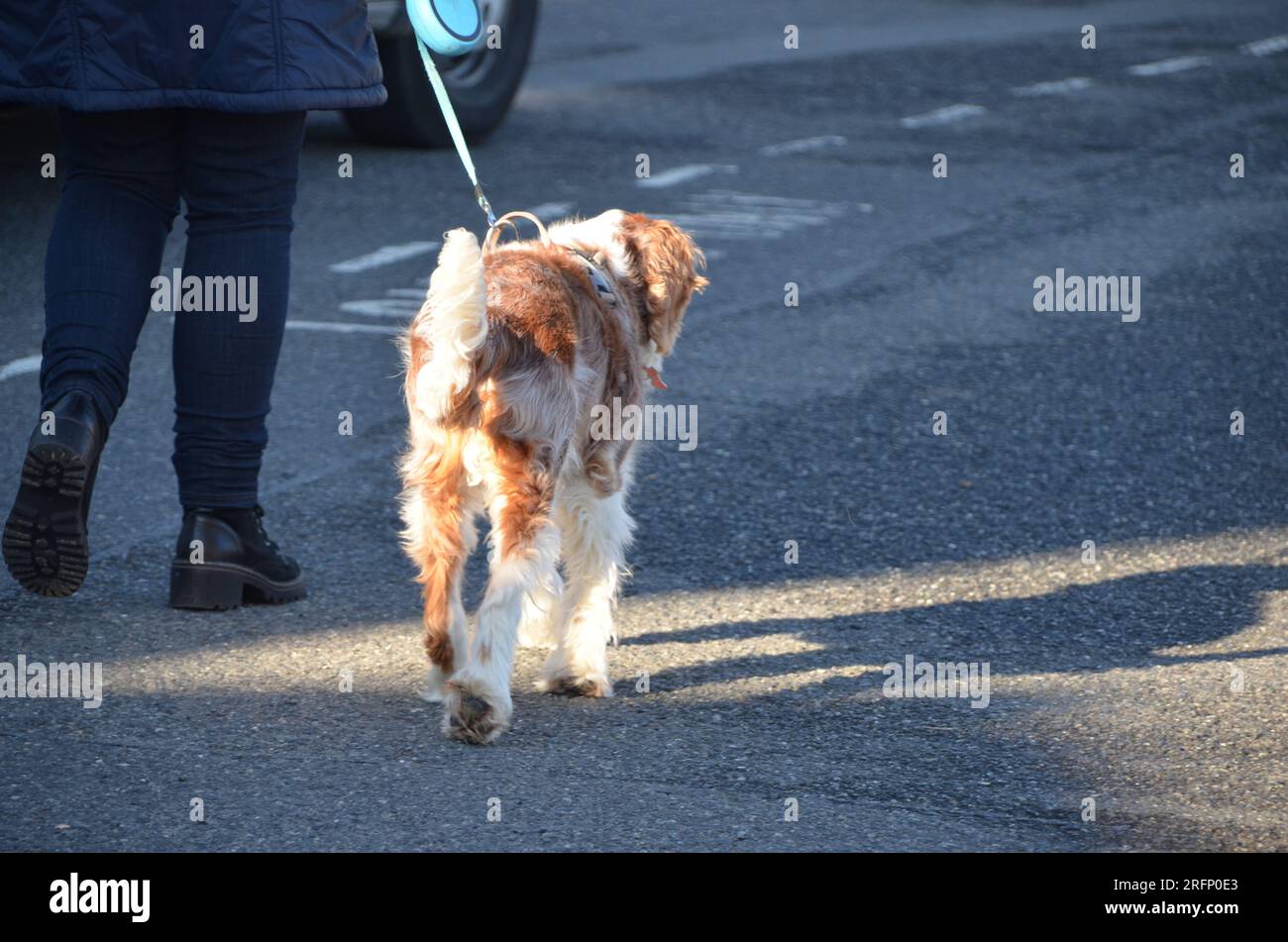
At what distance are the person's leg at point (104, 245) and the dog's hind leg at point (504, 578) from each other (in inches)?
38.0

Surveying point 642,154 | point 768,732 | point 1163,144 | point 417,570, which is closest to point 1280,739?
point 768,732

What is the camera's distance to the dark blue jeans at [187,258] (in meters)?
3.93

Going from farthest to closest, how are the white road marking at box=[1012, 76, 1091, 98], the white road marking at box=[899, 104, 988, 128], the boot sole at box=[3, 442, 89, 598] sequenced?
the white road marking at box=[1012, 76, 1091, 98] < the white road marking at box=[899, 104, 988, 128] < the boot sole at box=[3, 442, 89, 598]

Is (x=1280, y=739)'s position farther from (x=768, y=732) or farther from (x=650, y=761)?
(x=650, y=761)

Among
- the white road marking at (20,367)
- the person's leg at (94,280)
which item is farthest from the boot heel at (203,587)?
the white road marking at (20,367)

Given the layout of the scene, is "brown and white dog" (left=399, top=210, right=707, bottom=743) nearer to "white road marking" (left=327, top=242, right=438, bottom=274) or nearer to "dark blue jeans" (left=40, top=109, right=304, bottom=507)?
"dark blue jeans" (left=40, top=109, right=304, bottom=507)

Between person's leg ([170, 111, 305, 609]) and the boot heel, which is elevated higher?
person's leg ([170, 111, 305, 609])

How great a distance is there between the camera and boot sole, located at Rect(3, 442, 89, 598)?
372 centimetres

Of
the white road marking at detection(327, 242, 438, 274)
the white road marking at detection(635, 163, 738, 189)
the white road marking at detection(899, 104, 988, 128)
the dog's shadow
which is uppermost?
the white road marking at detection(899, 104, 988, 128)

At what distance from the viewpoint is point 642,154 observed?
969 cm

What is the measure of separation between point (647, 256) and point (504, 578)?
0.96m

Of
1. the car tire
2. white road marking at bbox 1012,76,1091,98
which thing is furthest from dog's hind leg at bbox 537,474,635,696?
white road marking at bbox 1012,76,1091,98

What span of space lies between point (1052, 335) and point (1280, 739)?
342cm

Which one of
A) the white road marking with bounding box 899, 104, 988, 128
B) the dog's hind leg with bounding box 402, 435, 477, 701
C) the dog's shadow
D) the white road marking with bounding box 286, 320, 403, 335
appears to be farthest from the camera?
the white road marking with bounding box 899, 104, 988, 128
